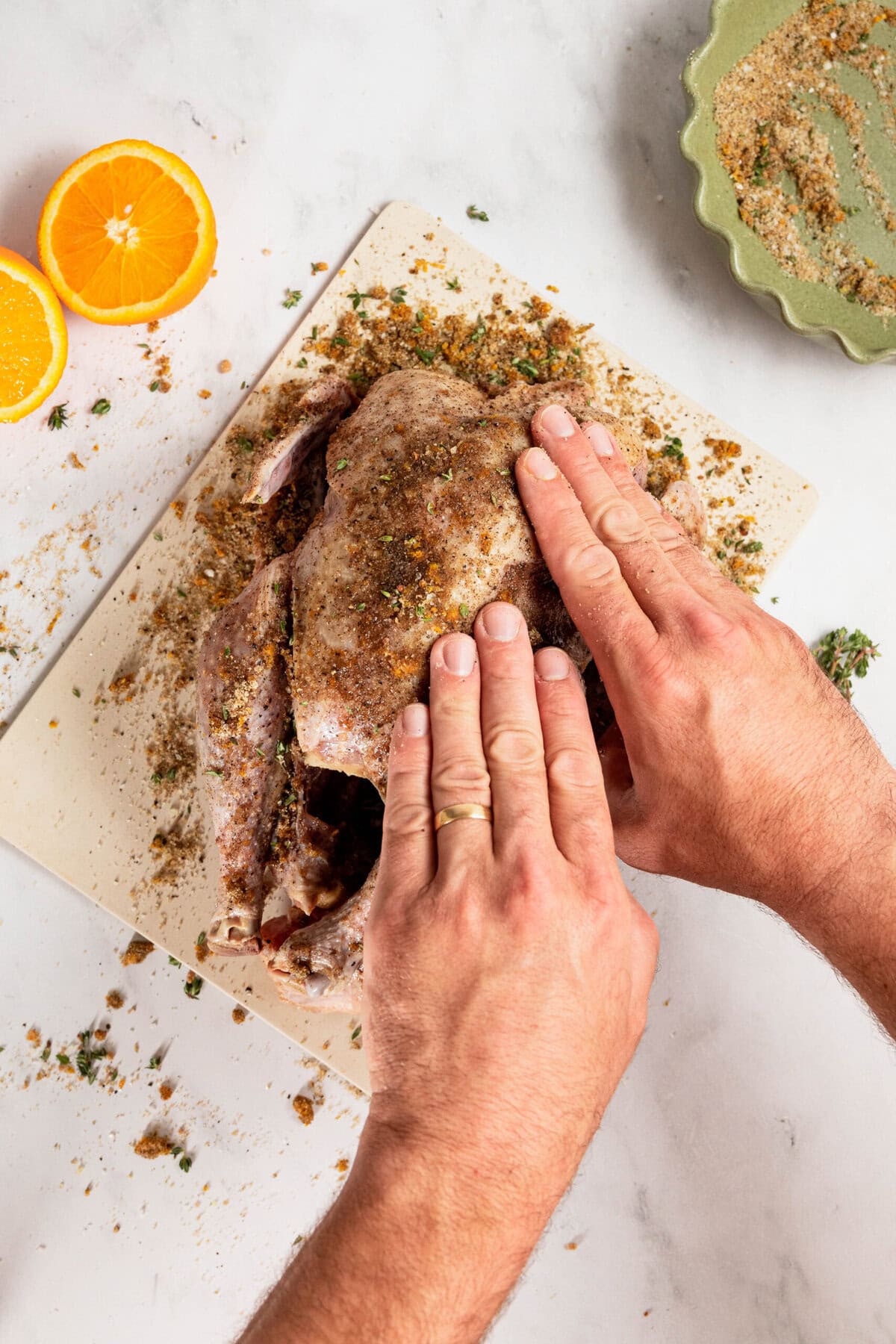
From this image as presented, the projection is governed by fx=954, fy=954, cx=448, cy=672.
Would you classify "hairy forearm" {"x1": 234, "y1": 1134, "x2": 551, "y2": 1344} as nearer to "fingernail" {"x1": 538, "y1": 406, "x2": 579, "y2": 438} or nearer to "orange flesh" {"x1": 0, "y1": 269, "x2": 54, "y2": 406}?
"fingernail" {"x1": 538, "y1": 406, "x2": 579, "y2": 438}

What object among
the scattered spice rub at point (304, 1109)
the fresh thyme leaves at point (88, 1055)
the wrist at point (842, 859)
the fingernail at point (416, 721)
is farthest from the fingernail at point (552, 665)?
the fresh thyme leaves at point (88, 1055)

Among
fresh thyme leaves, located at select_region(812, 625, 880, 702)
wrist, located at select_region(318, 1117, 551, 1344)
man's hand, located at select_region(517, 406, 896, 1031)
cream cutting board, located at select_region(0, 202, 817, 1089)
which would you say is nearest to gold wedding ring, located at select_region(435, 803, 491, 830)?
man's hand, located at select_region(517, 406, 896, 1031)

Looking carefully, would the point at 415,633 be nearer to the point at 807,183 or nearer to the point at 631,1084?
the point at 631,1084

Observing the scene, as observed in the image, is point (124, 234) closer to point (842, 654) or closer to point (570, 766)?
point (570, 766)

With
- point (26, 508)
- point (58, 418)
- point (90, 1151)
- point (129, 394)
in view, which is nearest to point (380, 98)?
point (129, 394)

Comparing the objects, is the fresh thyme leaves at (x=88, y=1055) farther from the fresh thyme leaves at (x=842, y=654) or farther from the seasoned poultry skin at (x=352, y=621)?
the fresh thyme leaves at (x=842, y=654)
